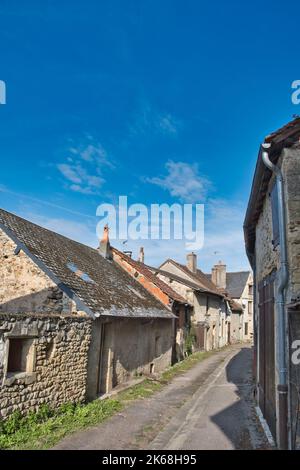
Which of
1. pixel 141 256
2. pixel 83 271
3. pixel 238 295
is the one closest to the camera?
pixel 83 271

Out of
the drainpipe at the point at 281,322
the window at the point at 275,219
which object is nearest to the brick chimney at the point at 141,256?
the window at the point at 275,219

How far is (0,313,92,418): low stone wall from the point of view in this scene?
705 cm

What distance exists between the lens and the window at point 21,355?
774 cm

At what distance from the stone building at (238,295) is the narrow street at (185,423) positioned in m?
24.8

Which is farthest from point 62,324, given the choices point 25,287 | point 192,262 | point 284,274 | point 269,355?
point 192,262

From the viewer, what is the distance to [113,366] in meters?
12.0

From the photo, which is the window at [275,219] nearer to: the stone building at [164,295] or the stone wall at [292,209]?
the stone wall at [292,209]

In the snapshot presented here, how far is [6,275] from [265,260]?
23.7 feet

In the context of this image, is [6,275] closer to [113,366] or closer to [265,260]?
[113,366]

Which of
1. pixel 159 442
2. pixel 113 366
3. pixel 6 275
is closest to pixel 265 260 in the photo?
pixel 159 442

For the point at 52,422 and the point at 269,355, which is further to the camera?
the point at 52,422

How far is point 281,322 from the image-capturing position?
598cm

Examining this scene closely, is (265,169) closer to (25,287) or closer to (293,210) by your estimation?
(293,210)

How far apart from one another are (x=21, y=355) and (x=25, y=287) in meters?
3.29
